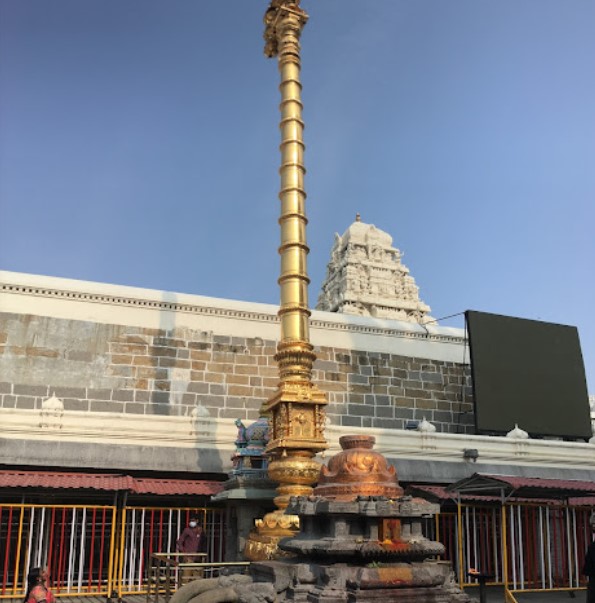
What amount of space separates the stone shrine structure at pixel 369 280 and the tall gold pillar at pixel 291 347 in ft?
83.0

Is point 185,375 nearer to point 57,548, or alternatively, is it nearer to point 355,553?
point 57,548

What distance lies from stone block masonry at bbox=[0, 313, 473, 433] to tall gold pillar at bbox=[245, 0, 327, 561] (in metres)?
6.63

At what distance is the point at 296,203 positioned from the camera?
36.8 feet

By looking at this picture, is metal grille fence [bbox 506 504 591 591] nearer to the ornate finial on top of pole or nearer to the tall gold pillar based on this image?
the tall gold pillar

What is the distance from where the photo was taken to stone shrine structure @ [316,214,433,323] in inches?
1492

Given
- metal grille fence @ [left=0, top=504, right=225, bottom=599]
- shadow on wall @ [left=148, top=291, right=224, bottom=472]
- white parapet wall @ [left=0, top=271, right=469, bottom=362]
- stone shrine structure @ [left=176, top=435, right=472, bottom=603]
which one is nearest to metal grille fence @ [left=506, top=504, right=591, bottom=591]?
stone shrine structure @ [left=176, top=435, right=472, bottom=603]

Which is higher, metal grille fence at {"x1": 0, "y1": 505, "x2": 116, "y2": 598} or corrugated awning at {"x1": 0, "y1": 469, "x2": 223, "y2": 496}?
corrugated awning at {"x1": 0, "y1": 469, "x2": 223, "y2": 496}

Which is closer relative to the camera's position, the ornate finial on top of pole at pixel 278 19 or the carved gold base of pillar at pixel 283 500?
the carved gold base of pillar at pixel 283 500

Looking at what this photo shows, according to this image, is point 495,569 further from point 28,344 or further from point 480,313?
point 28,344

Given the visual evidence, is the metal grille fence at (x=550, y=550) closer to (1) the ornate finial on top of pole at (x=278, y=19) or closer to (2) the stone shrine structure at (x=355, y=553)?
(2) the stone shrine structure at (x=355, y=553)

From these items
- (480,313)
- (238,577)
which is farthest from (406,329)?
(238,577)

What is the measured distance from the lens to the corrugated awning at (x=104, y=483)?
1145 centimetres

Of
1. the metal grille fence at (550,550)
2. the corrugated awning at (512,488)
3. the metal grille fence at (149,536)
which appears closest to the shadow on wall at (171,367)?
the metal grille fence at (149,536)

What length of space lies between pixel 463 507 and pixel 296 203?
731cm
